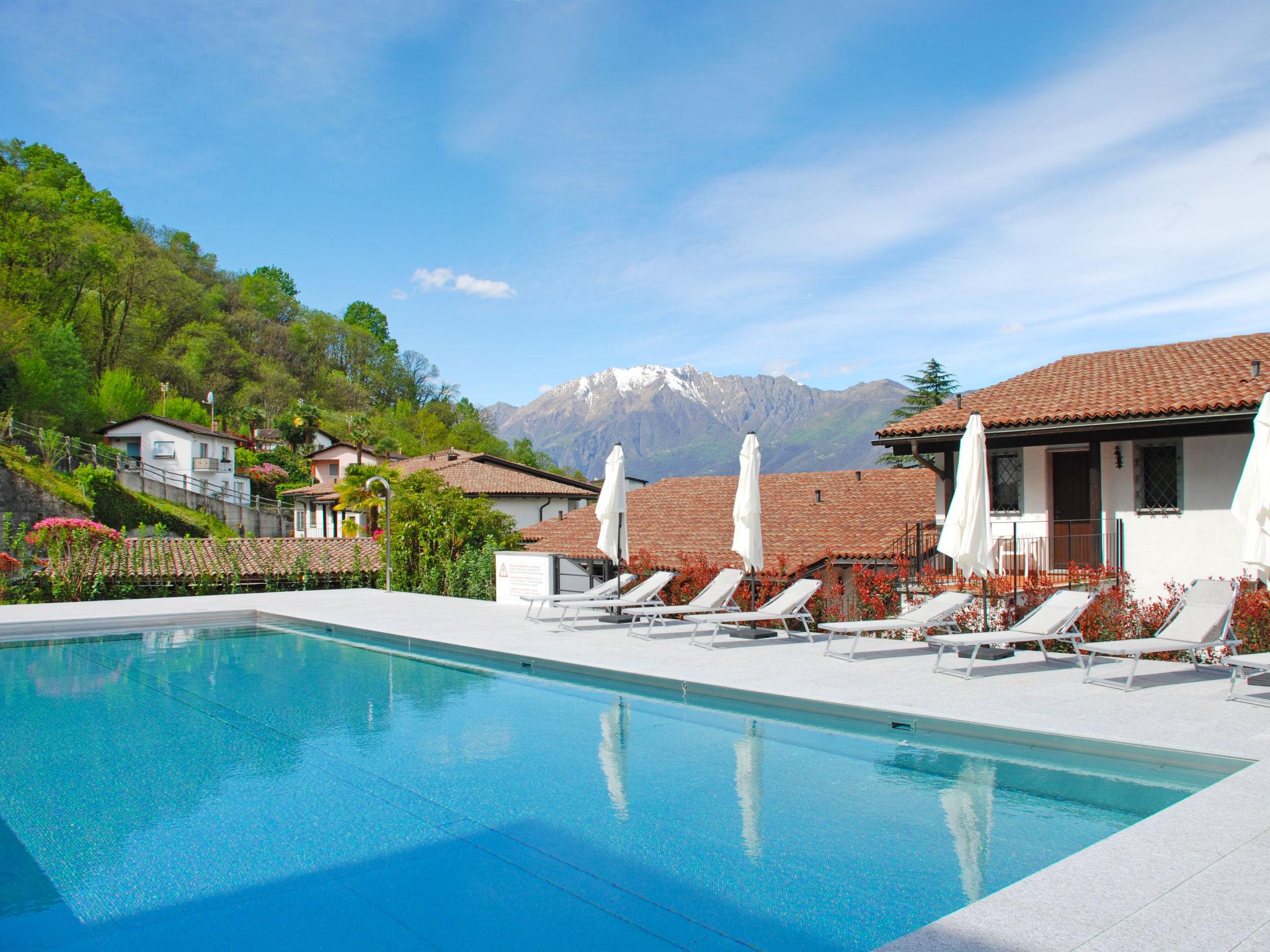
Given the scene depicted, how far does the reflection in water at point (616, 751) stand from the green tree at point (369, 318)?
99.0m

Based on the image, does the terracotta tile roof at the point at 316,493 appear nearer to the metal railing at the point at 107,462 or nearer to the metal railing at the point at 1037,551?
the metal railing at the point at 107,462

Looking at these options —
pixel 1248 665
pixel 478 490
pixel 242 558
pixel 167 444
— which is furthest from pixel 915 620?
pixel 167 444

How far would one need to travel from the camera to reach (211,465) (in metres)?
49.5

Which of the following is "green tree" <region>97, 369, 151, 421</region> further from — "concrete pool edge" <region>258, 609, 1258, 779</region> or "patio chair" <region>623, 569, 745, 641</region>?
"concrete pool edge" <region>258, 609, 1258, 779</region>

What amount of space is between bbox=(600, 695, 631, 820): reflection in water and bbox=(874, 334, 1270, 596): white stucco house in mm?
6201

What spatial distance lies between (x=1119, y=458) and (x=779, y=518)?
806cm

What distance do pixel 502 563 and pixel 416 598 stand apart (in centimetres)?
243

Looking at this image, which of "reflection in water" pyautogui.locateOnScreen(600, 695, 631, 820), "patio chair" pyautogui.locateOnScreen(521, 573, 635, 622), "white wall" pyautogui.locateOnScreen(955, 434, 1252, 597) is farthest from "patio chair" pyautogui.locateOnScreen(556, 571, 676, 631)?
"white wall" pyautogui.locateOnScreen(955, 434, 1252, 597)

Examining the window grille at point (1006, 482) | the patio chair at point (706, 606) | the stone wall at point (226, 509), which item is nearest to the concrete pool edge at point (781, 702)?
the patio chair at point (706, 606)

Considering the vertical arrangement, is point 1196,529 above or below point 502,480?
below

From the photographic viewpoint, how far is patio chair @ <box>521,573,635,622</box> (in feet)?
44.6

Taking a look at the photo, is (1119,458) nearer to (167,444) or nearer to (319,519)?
(319,519)

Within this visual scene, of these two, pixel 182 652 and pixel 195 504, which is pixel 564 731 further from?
pixel 195 504

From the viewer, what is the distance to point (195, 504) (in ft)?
138
